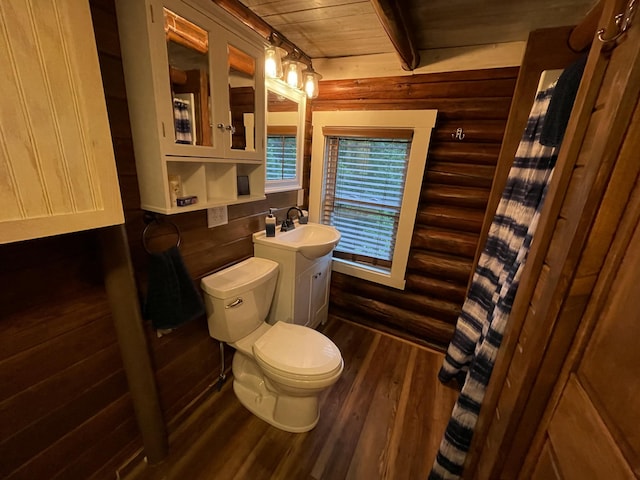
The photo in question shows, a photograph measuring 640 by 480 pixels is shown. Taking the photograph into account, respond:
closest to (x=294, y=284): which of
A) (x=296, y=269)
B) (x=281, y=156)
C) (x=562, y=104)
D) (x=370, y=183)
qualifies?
(x=296, y=269)

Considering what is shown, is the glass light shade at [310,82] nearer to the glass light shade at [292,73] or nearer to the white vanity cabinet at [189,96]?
the glass light shade at [292,73]

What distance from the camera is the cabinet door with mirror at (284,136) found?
188 cm

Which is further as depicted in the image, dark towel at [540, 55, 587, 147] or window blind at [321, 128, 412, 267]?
window blind at [321, 128, 412, 267]

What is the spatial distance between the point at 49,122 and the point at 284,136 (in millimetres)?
1589

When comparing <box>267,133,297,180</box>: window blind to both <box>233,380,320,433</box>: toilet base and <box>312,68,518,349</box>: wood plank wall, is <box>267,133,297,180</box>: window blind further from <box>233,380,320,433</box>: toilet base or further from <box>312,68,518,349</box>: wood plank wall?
<box>233,380,320,433</box>: toilet base

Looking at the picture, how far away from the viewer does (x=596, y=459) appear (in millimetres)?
510

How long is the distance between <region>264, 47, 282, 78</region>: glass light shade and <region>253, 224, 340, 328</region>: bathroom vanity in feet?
3.47

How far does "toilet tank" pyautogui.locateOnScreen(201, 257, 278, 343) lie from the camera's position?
1.41 m

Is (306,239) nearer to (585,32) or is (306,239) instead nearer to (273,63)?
(273,63)

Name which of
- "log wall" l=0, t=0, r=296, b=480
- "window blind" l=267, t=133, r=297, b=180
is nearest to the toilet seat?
"log wall" l=0, t=0, r=296, b=480

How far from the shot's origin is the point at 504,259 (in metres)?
1.28

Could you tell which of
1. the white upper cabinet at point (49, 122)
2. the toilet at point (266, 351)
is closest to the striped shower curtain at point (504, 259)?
the toilet at point (266, 351)

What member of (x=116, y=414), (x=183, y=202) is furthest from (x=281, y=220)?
(x=116, y=414)

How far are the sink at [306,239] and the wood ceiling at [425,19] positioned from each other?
1.29 metres
